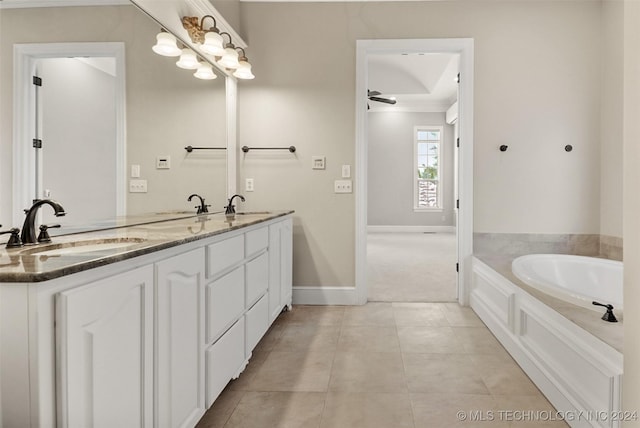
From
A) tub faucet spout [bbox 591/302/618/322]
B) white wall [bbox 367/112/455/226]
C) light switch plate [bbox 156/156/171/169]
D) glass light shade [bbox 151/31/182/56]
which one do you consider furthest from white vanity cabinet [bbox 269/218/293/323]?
white wall [bbox 367/112/455/226]

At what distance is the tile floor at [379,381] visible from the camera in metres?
1.67

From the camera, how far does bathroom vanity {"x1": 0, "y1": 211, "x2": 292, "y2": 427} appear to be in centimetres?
76

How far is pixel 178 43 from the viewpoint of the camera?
2.35 meters

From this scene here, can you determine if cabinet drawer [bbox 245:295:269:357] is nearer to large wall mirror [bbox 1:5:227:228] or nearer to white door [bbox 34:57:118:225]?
large wall mirror [bbox 1:5:227:228]

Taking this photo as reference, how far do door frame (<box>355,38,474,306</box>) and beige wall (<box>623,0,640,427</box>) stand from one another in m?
2.14

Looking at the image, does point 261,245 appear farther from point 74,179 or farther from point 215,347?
point 74,179

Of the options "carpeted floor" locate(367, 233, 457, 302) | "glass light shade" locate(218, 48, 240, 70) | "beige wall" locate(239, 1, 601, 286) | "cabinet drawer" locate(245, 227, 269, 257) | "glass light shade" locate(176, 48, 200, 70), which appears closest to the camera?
"cabinet drawer" locate(245, 227, 269, 257)

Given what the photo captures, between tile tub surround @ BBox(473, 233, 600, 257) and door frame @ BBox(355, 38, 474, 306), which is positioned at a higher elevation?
door frame @ BBox(355, 38, 474, 306)

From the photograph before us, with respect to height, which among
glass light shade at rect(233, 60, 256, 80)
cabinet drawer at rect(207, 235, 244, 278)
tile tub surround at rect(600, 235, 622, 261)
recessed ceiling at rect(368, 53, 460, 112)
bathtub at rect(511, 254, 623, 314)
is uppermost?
recessed ceiling at rect(368, 53, 460, 112)

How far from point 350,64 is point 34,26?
8.20ft

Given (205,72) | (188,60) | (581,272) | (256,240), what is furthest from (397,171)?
(256,240)

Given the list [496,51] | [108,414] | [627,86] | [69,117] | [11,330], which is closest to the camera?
[11,330]

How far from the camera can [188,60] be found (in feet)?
8.13

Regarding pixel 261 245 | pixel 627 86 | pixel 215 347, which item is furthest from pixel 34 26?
pixel 627 86
